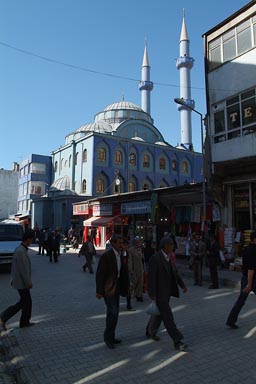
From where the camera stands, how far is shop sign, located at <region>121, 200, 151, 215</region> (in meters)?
18.0

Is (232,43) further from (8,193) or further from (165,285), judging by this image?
(8,193)

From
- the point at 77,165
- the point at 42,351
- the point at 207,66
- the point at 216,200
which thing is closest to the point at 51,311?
the point at 42,351

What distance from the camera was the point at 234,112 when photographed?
41.6ft

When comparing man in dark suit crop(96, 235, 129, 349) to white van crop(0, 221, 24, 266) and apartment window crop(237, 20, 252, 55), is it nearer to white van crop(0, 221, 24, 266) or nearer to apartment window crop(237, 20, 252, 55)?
white van crop(0, 221, 24, 266)

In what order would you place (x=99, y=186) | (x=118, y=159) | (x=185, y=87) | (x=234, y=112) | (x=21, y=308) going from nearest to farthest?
(x=21, y=308) < (x=234, y=112) < (x=99, y=186) < (x=118, y=159) < (x=185, y=87)

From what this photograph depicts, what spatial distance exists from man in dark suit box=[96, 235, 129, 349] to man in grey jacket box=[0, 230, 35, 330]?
1.59m

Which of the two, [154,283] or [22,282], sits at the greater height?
[154,283]

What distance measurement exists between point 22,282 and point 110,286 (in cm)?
181

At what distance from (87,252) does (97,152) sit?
25.5 metres

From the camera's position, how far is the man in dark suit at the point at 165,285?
4.45 metres

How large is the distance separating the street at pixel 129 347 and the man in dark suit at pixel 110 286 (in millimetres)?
253

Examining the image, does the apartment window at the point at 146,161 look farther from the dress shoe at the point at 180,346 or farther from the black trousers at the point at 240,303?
the dress shoe at the point at 180,346

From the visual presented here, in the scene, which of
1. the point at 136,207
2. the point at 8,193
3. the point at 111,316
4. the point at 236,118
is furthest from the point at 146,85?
the point at 111,316

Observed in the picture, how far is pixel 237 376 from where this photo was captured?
374 centimetres
